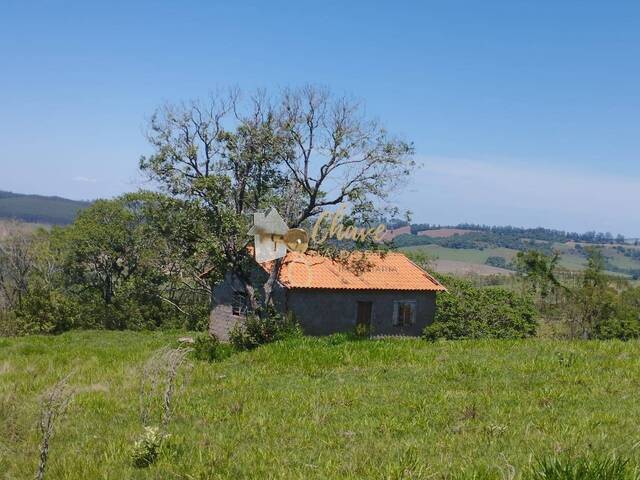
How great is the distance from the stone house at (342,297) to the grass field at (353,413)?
21.0 meters

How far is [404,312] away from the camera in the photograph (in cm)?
4106

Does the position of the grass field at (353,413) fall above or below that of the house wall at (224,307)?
above

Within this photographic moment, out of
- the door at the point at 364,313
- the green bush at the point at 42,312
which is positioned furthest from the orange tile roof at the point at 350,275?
the green bush at the point at 42,312

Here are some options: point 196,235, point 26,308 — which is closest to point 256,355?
point 196,235

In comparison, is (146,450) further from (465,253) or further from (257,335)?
(465,253)

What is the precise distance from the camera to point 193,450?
6645 millimetres

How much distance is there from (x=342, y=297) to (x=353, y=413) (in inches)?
1174

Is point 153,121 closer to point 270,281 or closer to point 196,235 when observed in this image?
point 196,235

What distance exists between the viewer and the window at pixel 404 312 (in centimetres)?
4075

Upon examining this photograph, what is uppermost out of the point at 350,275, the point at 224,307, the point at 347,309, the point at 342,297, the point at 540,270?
the point at 540,270

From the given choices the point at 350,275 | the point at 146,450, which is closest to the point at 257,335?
the point at 146,450

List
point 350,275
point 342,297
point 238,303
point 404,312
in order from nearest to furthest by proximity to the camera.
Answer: point 342,297
point 350,275
point 238,303
point 404,312

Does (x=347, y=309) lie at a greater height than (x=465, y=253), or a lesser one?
lesser

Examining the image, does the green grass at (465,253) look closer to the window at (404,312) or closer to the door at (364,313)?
the window at (404,312)
